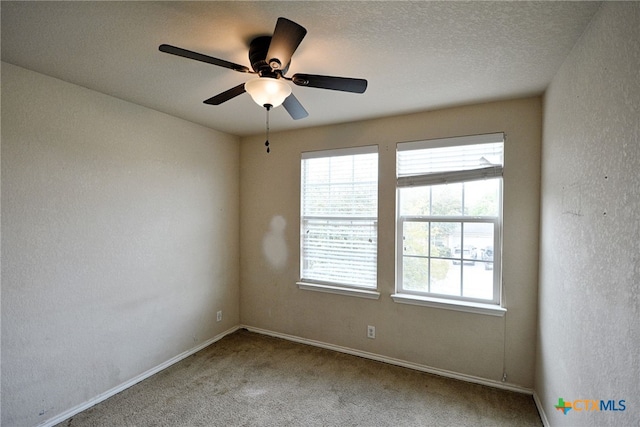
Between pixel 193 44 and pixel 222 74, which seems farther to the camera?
pixel 222 74

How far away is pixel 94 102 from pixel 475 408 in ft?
12.6

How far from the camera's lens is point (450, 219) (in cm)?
269

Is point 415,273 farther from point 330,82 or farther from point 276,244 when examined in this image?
point 330,82

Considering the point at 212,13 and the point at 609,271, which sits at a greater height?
the point at 212,13

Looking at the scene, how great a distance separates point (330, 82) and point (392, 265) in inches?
76.6

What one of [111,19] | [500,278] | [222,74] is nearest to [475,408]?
[500,278]


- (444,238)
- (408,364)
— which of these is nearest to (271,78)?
(444,238)

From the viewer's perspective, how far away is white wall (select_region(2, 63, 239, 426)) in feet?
6.32

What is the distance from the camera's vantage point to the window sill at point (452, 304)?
8.18 feet

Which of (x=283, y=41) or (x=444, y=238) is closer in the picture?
(x=283, y=41)

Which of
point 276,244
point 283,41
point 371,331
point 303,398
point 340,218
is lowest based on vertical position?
point 303,398

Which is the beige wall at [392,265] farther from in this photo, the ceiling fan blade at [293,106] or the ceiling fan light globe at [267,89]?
the ceiling fan light globe at [267,89]

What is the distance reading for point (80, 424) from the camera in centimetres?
207

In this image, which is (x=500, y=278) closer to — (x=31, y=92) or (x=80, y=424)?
(x=80, y=424)
